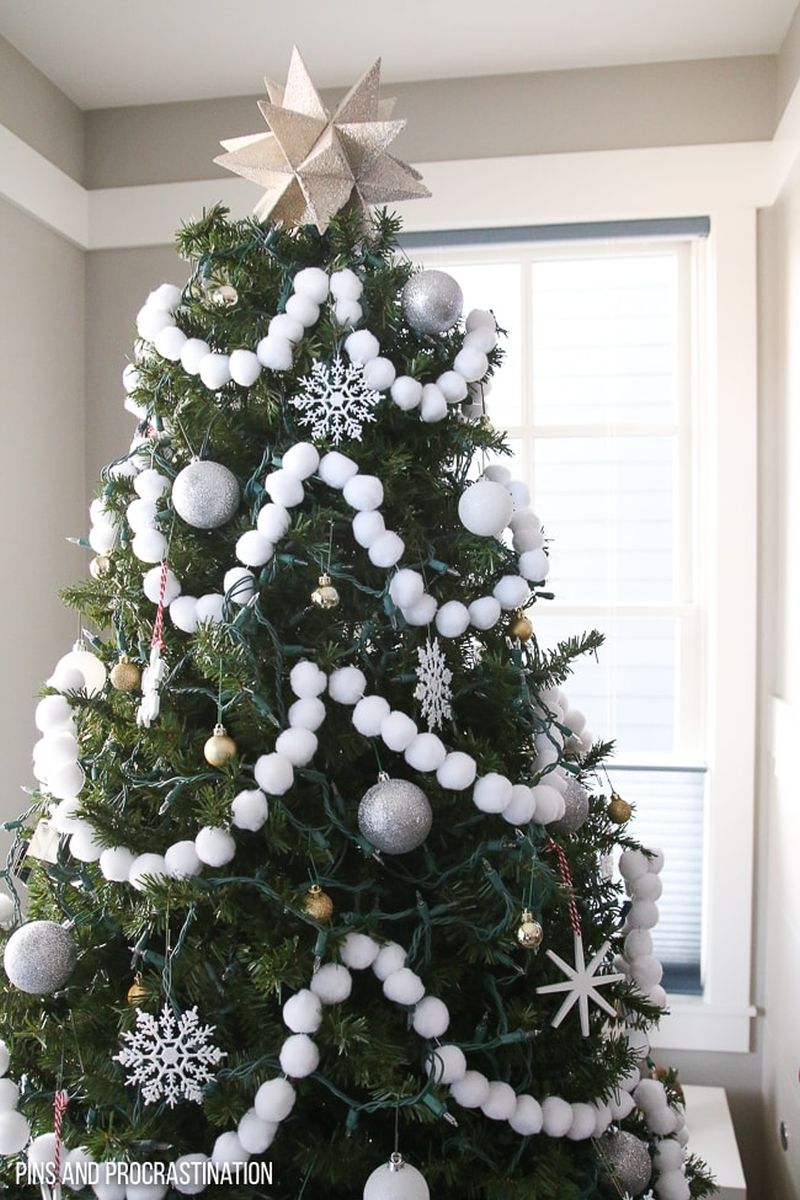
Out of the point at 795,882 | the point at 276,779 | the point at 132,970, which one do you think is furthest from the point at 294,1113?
the point at 795,882

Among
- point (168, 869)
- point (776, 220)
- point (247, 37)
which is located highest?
point (247, 37)

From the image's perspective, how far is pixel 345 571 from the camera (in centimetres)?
107

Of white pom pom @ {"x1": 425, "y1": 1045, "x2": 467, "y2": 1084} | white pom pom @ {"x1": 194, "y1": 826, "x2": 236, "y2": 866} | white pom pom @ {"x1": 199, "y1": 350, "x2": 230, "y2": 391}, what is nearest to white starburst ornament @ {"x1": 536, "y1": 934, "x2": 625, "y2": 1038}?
white pom pom @ {"x1": 425, "y1": 1045, "x2": 467, "y2": 1084}

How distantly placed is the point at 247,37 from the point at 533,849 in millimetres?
1965

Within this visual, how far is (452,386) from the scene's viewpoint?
3.49 feet

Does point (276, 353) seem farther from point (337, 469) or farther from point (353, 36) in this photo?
point (353, 36)

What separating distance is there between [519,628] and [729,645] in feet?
4.24

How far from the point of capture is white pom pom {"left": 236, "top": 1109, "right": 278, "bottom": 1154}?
90 cm

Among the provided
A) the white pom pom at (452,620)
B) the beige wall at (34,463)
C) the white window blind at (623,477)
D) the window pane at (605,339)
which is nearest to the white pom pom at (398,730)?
the white pom pom at (452,620)

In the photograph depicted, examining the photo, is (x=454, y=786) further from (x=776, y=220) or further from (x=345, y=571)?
(x=776, y=220)

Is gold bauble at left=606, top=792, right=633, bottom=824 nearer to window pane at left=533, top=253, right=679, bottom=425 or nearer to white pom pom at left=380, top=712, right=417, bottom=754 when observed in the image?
white pom pom at left=380, top=712, right=417, bottom=754

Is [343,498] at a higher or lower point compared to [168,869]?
higher

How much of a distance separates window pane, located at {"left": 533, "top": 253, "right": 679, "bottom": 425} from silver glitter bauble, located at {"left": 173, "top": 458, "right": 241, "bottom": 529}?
5.24 ft

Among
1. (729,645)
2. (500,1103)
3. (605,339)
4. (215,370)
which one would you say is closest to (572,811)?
(500,1103)
